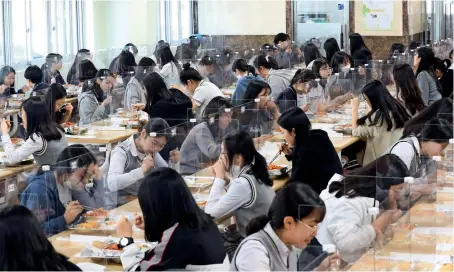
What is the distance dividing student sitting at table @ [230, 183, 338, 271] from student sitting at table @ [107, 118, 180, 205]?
2.00m

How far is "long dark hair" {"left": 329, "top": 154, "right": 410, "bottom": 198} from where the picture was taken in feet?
14.9

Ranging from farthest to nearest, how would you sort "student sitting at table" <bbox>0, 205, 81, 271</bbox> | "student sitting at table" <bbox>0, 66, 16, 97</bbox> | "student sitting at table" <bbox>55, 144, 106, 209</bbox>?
1. "student sitting at table" <bbox>0, 66, 16, 97</bbox>
2. "student sitting at table" <bbox>55, 144, 106, 209</bbox>
3. "student sitting at table" <bbox>0, 205, 81, 271</bbox>

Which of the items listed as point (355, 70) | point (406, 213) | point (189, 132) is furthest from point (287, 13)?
point (406, 213)

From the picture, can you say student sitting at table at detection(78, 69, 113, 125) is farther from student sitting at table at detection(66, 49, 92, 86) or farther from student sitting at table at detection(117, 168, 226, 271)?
student sitting at table at detection(117, 168, 226, 271)

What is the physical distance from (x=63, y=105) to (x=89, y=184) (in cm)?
356

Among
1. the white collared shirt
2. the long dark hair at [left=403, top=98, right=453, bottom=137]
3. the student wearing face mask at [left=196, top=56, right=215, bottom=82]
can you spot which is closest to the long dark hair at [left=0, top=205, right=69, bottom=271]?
the white collared shirt

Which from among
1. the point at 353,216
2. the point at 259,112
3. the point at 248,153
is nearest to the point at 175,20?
the point at 259,112

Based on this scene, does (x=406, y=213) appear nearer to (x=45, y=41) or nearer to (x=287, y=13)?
(x=45, y=41)

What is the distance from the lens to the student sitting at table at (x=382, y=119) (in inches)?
299

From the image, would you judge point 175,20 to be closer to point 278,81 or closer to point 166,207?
point 278,81

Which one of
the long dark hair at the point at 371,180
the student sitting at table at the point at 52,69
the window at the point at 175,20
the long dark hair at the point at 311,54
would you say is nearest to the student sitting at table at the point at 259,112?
the long dark hair at the point at 371,180

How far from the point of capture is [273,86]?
10.4 meters

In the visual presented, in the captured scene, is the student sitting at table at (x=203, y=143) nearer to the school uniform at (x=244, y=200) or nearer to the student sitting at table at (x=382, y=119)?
the school uniform at (x=244, y=200)

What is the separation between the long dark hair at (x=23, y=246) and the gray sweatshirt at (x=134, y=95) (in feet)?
19.0
